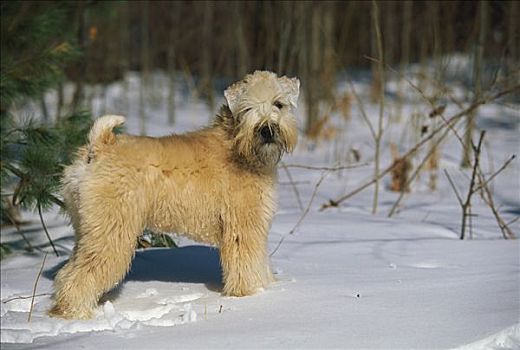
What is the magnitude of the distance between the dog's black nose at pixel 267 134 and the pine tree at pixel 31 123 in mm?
1939

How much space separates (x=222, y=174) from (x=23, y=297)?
58.8 inches

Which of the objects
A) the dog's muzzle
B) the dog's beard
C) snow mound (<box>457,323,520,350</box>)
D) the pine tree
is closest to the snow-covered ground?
snow mound (<box>457,323,520,350</box>)

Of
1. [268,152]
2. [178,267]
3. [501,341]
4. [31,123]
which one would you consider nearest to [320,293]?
[268,152]

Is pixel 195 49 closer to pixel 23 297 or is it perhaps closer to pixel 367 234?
pixel 367 234

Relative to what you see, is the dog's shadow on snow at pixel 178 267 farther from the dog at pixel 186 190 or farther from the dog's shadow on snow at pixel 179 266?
the dog at pixel 186 190

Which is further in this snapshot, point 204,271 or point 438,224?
point 438,224

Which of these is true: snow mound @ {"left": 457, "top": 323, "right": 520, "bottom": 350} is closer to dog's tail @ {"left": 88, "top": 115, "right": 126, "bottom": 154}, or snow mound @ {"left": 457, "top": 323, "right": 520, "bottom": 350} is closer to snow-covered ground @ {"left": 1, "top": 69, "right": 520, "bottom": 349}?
snow-covered ground @ {"left": 1, "top": 69, "right": 520, "bottom": 349}

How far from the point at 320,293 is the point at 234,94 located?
1.32 meters

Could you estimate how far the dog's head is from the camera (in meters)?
4.40

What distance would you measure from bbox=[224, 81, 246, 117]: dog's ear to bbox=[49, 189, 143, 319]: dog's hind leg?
2.93ft

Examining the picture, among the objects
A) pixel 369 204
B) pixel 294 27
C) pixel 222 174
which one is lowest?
pixel 369 204

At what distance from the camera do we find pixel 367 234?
653 cm

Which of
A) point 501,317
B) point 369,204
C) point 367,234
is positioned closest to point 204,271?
point 367,234

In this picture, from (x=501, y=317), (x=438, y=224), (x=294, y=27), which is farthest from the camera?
(x=294, y=27)
